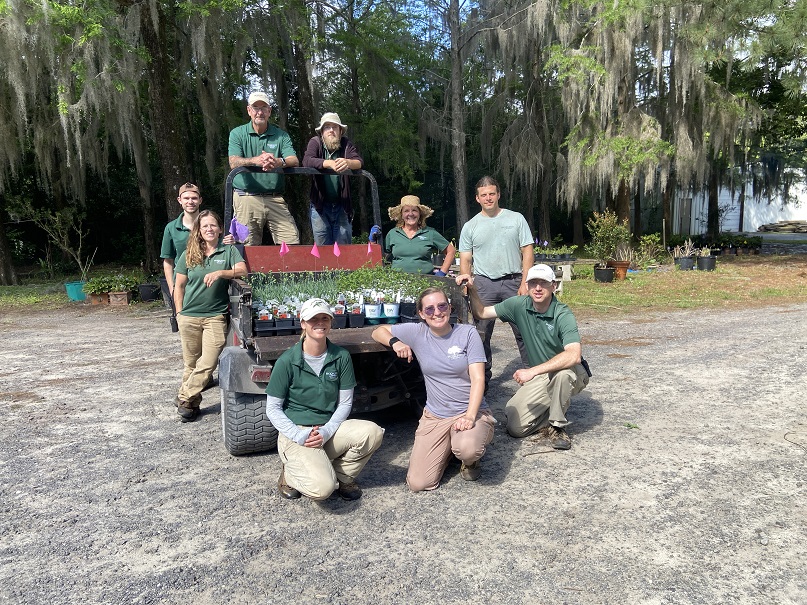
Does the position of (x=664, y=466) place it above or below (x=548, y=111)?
below

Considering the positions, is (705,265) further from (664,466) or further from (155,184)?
(155,184)

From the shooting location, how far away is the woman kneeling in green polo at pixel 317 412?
11.0 feet

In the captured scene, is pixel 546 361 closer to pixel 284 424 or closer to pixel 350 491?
pixel 350 491

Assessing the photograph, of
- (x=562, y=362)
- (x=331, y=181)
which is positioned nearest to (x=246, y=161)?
(x=331, y=181)

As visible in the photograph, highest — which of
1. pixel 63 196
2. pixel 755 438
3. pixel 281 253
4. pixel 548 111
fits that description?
pixel 548 111

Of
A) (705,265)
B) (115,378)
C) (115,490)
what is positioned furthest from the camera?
(705,265)

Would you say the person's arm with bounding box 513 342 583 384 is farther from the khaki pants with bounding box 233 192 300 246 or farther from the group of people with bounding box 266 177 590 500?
the khaki pants with bounding box 233 192 300 246

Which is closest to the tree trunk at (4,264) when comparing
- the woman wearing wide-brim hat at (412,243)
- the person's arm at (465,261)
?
the woman wearing wide-brim hat at (412,243)

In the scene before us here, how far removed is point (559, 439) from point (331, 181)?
2.71m

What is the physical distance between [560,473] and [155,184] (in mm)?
19034

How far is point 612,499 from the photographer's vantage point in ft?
11.0

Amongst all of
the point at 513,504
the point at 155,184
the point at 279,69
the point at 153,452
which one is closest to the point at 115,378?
the point at 153,452

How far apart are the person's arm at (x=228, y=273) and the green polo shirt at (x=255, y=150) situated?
40.4 inches

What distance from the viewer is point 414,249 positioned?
5414mm
